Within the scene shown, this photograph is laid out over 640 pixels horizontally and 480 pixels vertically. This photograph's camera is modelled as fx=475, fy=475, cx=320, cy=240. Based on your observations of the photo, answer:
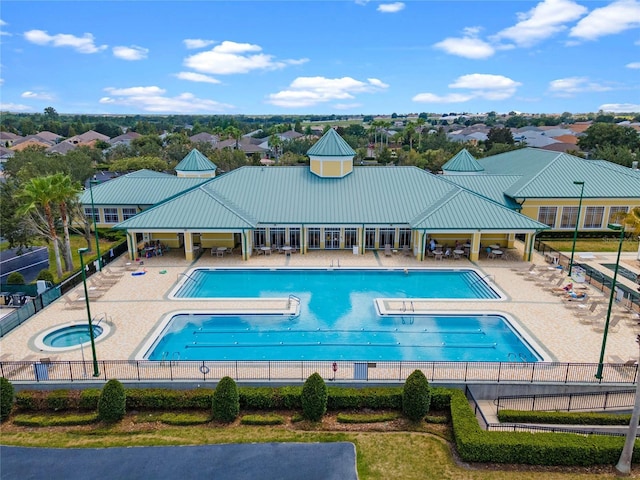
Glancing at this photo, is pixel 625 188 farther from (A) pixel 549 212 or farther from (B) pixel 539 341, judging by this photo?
(B) pixel 539 341

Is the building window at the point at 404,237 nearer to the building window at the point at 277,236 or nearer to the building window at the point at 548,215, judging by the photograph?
the building window at the point at 277,236

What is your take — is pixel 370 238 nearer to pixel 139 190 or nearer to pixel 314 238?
pixel 314 238

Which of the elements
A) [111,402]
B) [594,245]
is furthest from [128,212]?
[594,245]

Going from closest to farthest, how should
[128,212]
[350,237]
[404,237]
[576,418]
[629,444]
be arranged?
[629,444]
[576,418]
[404,237]
[350,237]
[128,212]

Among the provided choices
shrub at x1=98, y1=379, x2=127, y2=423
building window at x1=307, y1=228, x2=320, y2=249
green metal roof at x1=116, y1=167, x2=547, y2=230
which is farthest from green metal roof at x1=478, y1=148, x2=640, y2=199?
shrub at x1=98, y1=379, x2=127, y2=423

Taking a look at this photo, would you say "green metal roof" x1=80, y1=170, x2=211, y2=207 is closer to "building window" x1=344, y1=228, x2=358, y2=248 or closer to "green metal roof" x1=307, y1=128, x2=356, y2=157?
"green metal roof" x1=307, y1=128, x2=356, y2=157

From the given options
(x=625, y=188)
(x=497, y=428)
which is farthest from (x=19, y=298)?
(x=625, y=188)
